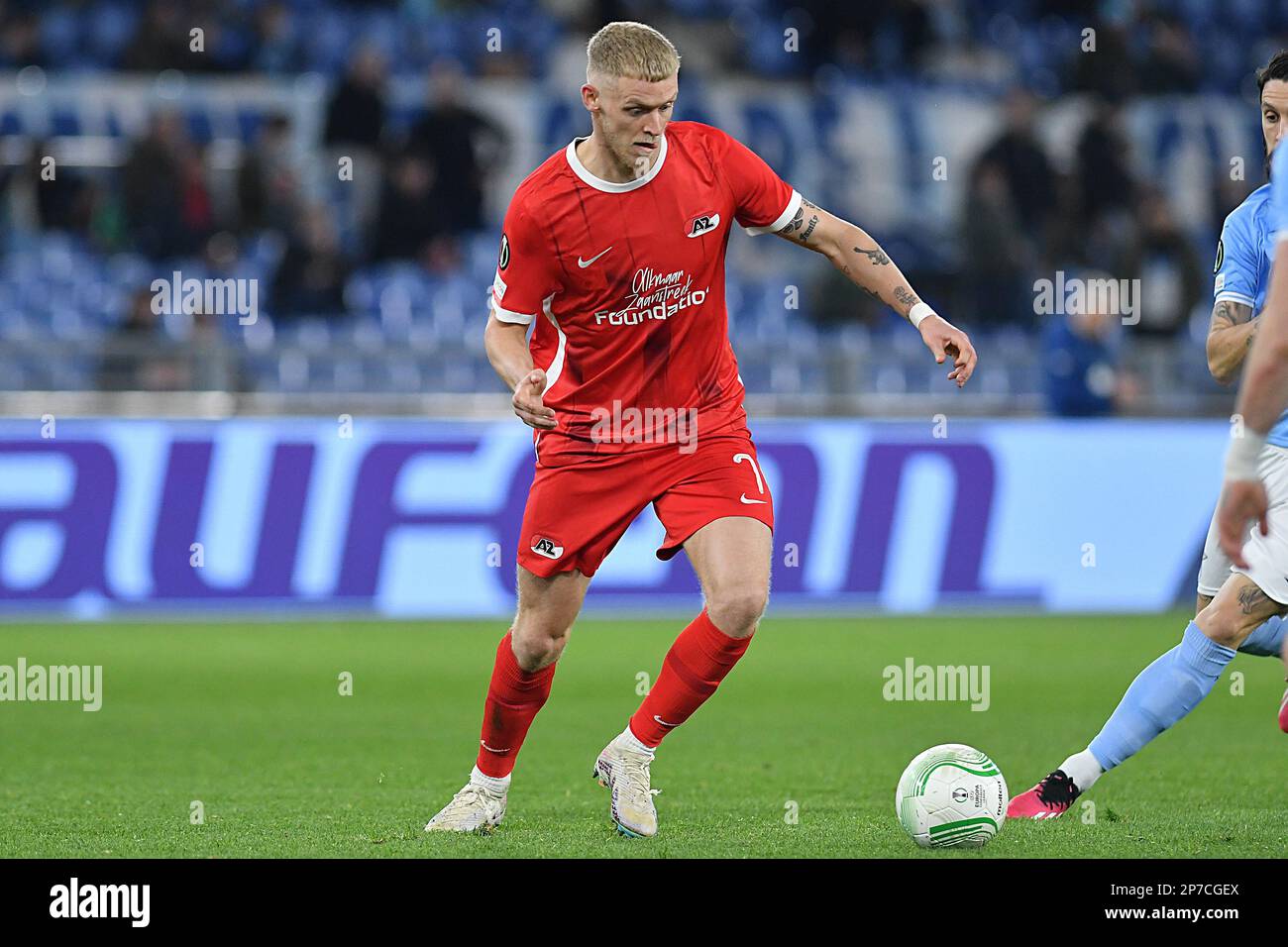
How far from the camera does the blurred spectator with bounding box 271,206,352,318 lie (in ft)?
51.4

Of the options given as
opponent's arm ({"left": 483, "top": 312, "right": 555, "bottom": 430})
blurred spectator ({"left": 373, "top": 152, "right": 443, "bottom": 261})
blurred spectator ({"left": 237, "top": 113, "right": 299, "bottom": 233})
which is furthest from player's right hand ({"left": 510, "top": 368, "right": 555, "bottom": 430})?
blurred spectator ({"left": 373, "top": 152, "right": 443, "bottom": 261})

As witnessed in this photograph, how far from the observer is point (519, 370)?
5.76m

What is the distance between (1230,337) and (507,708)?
2.58 meters

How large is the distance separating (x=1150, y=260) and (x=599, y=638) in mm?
7628

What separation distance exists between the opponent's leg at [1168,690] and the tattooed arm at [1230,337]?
658mm

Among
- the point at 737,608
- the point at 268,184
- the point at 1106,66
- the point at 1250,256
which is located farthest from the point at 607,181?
the point at 1106,66

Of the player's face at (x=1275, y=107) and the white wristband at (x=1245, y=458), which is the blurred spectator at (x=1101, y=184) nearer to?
the player's face at (x=1275, y=107)

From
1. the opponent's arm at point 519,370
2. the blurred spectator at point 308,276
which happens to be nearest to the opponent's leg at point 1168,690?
the opponent's arm at point 519,370

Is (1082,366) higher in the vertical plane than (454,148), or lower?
lower

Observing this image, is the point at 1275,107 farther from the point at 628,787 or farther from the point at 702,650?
the point at 628,787

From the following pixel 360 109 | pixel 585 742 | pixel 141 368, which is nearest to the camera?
pixel 585 742

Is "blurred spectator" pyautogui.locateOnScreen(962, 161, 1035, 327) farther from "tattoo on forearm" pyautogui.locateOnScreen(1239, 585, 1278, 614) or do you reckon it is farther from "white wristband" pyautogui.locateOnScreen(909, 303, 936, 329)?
"tattoo on forearm" pyautogui.locateOnScreen(1239, 585, 1278, 614)
